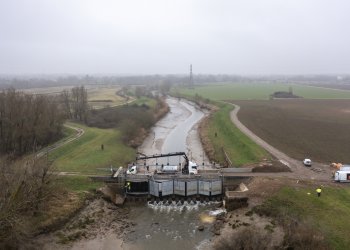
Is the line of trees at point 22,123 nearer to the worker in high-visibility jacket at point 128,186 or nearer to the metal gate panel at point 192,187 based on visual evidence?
the worker in high-visibility jacket at point 128,186

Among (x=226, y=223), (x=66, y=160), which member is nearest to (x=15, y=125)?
(x=66, y=160)

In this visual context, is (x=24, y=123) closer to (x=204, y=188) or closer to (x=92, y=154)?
(x=92, y=154)

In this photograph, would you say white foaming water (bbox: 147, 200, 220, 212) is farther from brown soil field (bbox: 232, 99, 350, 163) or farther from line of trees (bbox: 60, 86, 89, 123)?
line of trees (bbox: 60, 86, 89, 123)

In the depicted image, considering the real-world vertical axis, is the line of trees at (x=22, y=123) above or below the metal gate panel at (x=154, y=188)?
above

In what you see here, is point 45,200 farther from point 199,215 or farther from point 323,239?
point 323,239

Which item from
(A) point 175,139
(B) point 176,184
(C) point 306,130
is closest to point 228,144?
(A) point 175,139

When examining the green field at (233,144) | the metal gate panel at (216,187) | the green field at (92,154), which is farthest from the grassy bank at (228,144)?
the green field at (92,154)
